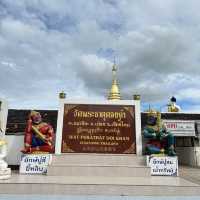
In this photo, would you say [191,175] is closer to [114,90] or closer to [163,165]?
[163,165]

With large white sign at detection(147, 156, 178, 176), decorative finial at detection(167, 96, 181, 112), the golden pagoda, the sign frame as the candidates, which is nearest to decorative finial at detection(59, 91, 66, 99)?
the sign frame

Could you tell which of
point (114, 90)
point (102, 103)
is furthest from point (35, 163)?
point (114, 90)

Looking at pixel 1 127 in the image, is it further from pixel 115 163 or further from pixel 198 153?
pixel 198 153

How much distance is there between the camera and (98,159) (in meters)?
8.28

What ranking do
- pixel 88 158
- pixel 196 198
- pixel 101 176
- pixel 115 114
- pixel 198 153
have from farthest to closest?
pixel 198 153 → pixel 115 114 → pixel 88 158 → pixel 101 176 → pixel 196 198

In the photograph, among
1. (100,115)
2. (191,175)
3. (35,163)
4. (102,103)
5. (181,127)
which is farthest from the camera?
(181,127)

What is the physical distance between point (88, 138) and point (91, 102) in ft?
4.36

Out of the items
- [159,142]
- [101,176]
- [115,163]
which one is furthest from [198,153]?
[101,176]

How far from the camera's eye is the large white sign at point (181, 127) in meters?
A: 14.8

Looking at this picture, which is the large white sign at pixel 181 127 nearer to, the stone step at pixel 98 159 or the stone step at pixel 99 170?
the stone step at pixel 98 159

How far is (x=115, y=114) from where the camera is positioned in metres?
9.09

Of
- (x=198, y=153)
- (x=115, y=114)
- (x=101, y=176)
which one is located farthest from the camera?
(x=198, y=153)

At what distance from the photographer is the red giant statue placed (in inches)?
322

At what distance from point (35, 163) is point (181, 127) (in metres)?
9.92
